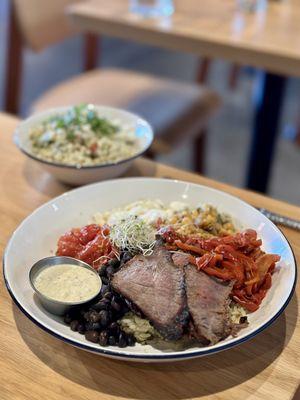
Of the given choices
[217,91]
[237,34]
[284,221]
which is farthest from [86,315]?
[217,91]

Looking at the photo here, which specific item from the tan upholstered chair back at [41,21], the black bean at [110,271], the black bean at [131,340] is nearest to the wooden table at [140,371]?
the black bean at [131,340]

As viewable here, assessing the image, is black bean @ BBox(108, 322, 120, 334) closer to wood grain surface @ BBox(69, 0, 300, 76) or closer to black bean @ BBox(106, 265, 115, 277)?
black bean @ BBox(106, 265, 115, 277)

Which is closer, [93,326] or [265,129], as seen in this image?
[93,326]

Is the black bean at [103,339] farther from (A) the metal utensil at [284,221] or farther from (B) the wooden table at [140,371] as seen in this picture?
(A) the metal utensil at [284,221]

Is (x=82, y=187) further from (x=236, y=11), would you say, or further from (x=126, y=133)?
(x=236, y=11)

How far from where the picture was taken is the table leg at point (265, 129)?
2.27 m

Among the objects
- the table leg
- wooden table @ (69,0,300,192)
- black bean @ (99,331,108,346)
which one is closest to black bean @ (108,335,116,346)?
black bean @ (99,331,108,346)

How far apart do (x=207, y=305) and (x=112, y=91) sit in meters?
1.75

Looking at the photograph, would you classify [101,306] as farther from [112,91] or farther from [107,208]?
[112,91]

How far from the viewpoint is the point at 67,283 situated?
897 millimetres

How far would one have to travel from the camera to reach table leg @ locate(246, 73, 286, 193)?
2.27 metres

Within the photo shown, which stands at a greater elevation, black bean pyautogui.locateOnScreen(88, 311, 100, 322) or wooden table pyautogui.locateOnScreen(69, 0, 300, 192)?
wooden table pyautogui.locateOnScreen(69, 0, 300, 192)

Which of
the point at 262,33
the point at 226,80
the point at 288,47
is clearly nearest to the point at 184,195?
the point at 288,47

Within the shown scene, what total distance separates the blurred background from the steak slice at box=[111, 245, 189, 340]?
1851 mm
